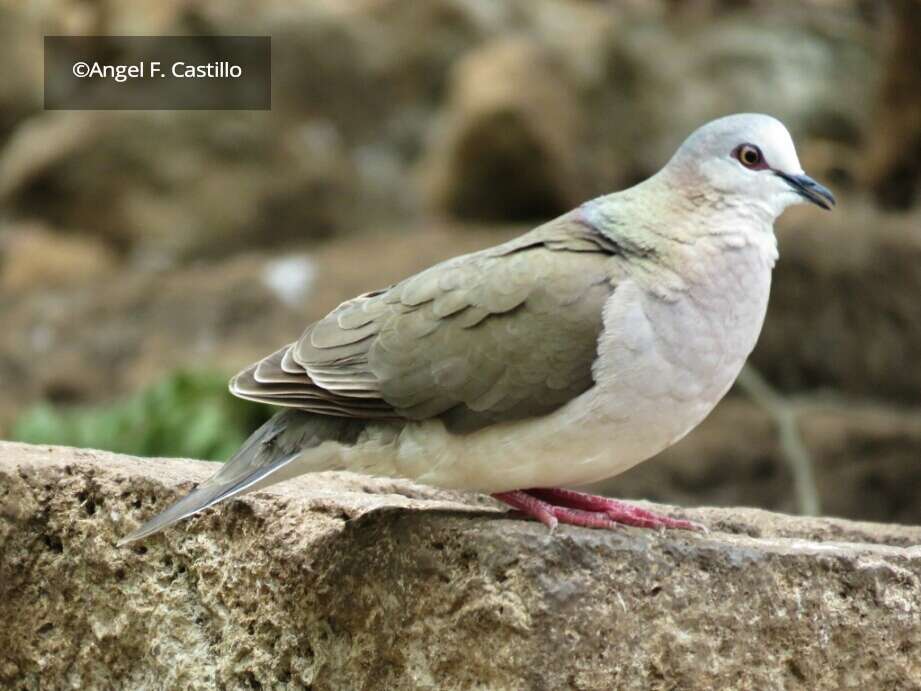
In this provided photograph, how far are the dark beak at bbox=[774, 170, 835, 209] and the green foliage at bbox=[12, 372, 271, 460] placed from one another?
4347 mm

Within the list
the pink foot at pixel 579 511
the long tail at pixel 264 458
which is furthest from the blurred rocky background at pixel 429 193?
the pink foot at pixel 579 511

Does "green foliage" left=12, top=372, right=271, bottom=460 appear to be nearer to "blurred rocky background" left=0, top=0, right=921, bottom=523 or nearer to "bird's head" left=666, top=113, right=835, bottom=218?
"blurred rocky background" left=0, top=0, right=921, bottom=523

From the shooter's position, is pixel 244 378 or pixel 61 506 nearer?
pixel 244 378

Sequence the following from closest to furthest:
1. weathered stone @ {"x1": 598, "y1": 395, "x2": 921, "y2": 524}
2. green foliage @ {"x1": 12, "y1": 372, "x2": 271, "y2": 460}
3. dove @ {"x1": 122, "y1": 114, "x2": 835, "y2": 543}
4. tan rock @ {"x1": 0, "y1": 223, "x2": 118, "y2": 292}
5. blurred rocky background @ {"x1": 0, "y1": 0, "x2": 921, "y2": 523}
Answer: dove @ {"x1": 122, "y1": 114, "x2": 835, "y2": 543} < green foliage @ {"x1": 12, "y1": 372, "x2": 271, "y2": 460} < weathered stone @ {"x1": 598, "y1": 395, "x2": 921, "y2": 524} < blurred rocky background @ {"x1": 0, "y1": 0, "x2": 921, "y2": 523} < tan rock @ {"x1": 0, "y1": 223, "x2": 118, "y2": 292}

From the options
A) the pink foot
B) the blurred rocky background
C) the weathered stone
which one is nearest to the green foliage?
the blurred rocky background

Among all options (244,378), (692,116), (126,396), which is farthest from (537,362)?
(692,116)

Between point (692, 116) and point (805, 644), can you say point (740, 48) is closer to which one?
point (692, 116)

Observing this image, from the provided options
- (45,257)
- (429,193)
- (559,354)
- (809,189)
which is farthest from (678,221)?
(45,257)

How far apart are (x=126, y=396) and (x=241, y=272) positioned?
1.26 meters

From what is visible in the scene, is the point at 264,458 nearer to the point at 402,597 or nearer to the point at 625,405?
the point at 402,597

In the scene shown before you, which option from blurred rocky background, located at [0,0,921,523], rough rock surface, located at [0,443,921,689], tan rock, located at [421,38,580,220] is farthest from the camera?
tan rock, located at [421,38,580,220]

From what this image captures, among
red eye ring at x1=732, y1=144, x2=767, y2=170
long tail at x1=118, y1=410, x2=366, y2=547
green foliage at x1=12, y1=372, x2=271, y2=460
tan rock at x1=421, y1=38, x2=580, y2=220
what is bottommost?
green foliage at x1=12, y1=372, x2=271, y2=460

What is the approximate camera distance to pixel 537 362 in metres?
3.53

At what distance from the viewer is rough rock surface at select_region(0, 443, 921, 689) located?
3.37 m
